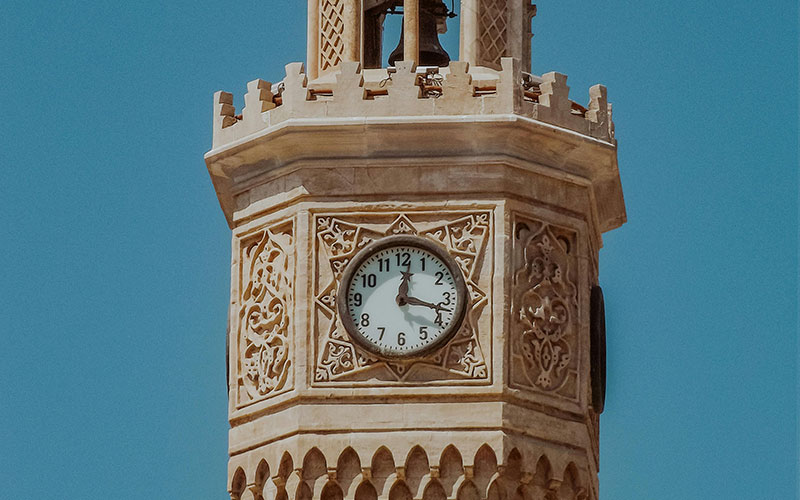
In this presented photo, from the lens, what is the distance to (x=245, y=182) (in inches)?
1372

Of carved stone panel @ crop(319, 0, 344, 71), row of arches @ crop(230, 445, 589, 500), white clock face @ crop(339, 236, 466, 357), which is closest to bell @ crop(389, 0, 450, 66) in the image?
carved stone panel @ crop(319, 0, 344, 71)

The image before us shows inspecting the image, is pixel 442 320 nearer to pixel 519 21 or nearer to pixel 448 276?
pixel 448 276

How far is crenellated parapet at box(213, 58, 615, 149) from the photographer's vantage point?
112 feet

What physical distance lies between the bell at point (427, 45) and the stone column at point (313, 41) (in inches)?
38.2

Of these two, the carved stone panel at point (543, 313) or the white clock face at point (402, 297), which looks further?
the carved stone panel at point (543, 313)

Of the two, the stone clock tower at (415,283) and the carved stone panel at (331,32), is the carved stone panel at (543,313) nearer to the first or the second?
the stone clock tower at (415,283)

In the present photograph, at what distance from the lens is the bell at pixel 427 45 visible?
36281mm

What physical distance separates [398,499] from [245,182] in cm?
387

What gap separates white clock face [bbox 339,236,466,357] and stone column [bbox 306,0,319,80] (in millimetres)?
2661

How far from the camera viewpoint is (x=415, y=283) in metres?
33.8

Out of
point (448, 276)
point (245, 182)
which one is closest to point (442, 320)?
point (448, 276)

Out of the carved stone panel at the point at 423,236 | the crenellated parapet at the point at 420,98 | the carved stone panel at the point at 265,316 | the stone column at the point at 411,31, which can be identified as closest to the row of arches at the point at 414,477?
the carved stone panel at the point at 423,236

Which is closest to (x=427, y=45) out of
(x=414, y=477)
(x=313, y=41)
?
(x=313, y=41)

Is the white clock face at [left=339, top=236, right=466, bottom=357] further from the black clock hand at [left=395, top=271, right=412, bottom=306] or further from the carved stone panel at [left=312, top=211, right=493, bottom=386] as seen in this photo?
the carved stone panel at [left=312, top=211, right=493, bottom=386]
